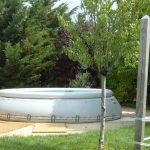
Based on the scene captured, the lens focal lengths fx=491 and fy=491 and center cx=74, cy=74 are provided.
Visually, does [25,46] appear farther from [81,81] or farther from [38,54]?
[81,81]

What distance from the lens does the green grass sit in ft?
30.1

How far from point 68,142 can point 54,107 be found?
4.55 meters

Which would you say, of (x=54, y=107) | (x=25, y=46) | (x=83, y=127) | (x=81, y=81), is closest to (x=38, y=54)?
(x=25, y=46)

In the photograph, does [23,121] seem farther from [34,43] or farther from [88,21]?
[34,43]

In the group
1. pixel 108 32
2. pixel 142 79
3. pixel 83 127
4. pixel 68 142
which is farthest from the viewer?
pixel 83 127

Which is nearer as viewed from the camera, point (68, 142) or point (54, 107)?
point (68, 142)

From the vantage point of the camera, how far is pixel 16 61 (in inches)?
835

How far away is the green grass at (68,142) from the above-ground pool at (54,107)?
3.18 meters

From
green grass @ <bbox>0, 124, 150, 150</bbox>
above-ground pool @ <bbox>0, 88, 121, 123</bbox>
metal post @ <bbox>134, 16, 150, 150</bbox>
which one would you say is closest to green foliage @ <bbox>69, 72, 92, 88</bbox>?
above-ground pool @ <bbox>0, 88, 121, 123</bbox>

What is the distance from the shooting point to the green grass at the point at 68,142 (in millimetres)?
9186

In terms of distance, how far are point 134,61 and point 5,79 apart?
13.6 meters

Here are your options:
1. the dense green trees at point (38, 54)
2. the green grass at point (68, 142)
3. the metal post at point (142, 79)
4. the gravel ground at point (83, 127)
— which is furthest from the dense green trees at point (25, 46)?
the metal post at point (142, 79)

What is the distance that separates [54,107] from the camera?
46.8 feet

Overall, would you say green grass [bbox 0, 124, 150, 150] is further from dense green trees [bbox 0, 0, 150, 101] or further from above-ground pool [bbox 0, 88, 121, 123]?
dense green trees [bbox 0, 0, 150, 101]
